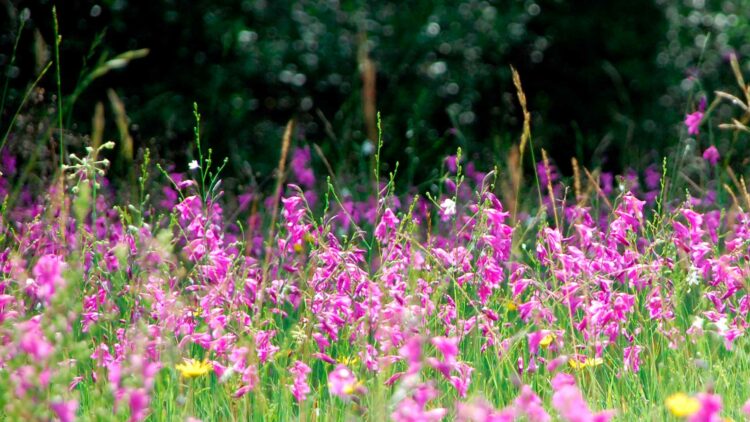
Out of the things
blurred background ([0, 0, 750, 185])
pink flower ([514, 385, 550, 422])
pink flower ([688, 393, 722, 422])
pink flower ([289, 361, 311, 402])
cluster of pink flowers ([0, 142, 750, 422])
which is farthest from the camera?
blurred background ([0, 0, 750, 185])

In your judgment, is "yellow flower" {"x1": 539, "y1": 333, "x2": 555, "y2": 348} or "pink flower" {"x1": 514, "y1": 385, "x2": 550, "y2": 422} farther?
"yellow flower" {"x1": 539, "y1": 333, "x2": 555, "y2": 348}

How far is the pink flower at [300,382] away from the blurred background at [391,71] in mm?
3346

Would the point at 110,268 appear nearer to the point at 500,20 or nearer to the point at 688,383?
the point at 688,383

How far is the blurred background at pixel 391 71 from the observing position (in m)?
6.26

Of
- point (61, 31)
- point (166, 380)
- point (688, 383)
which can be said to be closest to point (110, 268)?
point (166, 380)

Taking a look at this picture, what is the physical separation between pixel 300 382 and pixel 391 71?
4.25m

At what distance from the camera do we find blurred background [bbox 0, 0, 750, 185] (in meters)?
6.26

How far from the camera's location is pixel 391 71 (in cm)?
661

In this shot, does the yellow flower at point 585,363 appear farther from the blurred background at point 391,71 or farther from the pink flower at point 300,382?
the blurred background at point 391,71

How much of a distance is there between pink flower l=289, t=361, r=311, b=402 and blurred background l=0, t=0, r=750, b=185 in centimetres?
335

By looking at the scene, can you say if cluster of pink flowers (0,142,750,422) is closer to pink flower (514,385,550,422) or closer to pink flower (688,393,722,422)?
pink flower (514,385,550,422)

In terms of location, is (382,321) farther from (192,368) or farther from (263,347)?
(192,368)

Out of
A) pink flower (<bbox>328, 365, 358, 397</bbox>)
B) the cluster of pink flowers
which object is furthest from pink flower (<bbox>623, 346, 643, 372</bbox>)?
pink flower (<bbox>328, 365, 358, 397</bbox>)

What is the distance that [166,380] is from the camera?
2.80 m
